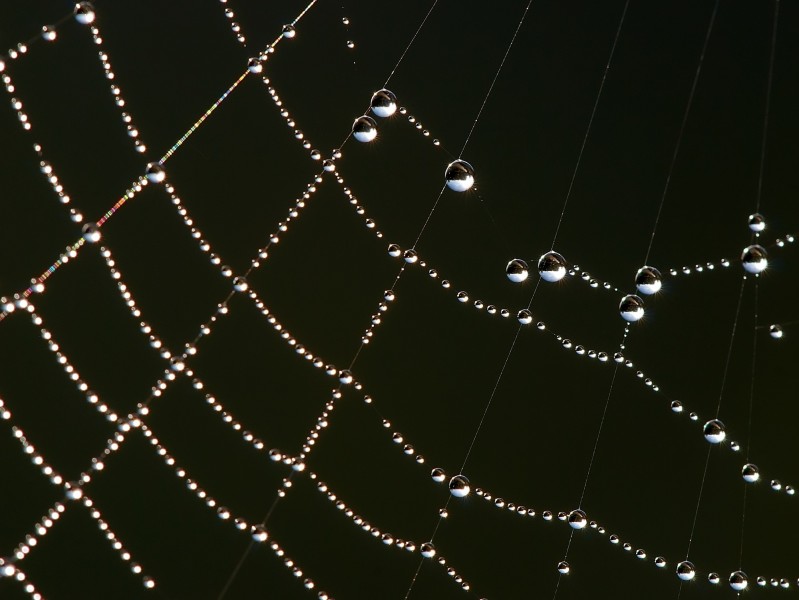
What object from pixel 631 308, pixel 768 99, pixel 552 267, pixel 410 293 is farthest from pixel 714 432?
pixel 768 99

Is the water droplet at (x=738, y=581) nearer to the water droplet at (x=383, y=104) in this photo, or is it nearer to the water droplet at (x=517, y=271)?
the water droplet at (x=517, y=271)

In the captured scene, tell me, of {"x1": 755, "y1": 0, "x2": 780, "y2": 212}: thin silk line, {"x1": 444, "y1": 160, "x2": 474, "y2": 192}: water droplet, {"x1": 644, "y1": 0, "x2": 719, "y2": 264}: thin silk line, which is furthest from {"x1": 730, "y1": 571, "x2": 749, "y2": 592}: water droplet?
{"x1": 444, "y1": 160, "x2": 474, "y2": 192}: water droplet

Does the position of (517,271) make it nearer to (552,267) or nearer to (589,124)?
(552,267)

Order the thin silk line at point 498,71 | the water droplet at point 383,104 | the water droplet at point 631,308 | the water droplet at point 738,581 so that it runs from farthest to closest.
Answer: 1. the thin silk line at point 498,71
2. the water droplet at point 738,581
3. the water droplet at point 631,308
4. the water droplet at point 383,104

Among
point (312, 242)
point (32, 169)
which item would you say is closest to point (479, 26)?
point (312, 242)

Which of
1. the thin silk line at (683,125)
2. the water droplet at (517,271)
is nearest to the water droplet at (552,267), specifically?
the water droplet at (517,271)

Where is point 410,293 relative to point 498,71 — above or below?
below

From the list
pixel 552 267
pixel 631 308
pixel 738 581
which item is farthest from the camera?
pixel 738 581

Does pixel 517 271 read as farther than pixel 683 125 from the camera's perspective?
No
